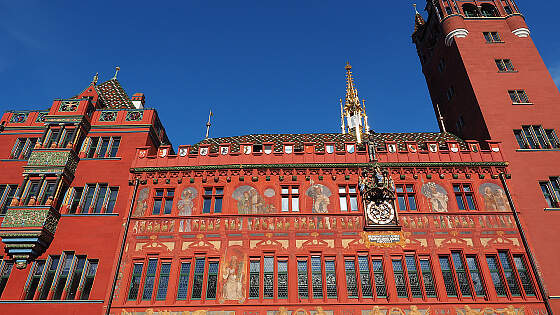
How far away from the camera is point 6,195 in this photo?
2125cm

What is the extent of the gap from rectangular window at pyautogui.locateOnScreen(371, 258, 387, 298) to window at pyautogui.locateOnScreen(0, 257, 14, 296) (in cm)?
1807

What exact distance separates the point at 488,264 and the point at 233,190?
13449 millimetres

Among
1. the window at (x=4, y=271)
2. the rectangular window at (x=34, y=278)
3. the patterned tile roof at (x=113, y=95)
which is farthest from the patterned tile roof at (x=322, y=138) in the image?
the window at (x=4, y=271)

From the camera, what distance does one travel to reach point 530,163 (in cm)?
2145

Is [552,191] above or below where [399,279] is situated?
above

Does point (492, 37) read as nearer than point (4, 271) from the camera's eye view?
No

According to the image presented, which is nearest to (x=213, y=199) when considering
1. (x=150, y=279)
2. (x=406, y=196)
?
(x=150, y=279)

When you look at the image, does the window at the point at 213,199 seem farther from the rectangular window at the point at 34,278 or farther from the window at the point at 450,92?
→ the window at the point at 450,92

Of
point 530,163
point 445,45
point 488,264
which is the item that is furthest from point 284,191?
point 445,45

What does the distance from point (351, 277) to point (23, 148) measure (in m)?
20.9

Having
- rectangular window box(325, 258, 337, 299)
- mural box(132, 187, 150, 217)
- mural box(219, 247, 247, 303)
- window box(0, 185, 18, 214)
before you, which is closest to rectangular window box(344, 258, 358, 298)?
rectangular window box(325, 258, 337, 299)

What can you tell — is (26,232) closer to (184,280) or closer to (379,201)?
(184,280)

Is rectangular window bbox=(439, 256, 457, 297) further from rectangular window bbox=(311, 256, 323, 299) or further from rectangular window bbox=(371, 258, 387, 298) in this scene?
rectangular window bbox=(311, 256, 323, 299)

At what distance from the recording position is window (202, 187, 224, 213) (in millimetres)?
20422
